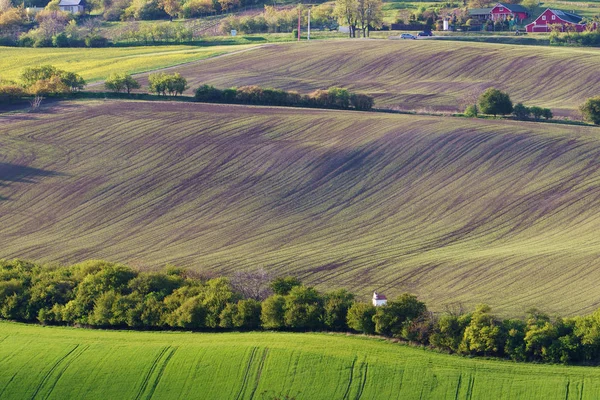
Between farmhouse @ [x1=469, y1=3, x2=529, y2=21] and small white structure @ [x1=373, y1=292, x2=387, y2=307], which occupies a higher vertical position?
farmhouse @ [x1=469, y1=3, x2=529, y2=21]

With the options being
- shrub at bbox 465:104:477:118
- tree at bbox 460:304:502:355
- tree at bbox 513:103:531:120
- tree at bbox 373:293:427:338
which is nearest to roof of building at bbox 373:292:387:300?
tree at bbox 373:293:427:338

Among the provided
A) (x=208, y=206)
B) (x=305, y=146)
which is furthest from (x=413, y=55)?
(x=208, y=206)

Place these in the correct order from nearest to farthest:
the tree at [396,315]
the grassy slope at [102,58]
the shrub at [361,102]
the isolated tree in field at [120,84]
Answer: the tree at [396,315] → the shrub at [361,102] → the isolated tree in field at [120,84] → the grassy slope at [102,58]

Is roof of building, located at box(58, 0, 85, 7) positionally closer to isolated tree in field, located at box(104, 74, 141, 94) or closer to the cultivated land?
isolated tree in field, located at box(104, 74, 141, 94)

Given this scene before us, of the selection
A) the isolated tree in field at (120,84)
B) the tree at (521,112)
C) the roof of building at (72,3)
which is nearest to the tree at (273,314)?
the tree at (521,112)

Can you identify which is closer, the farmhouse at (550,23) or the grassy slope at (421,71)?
the grassy slope at (421,71)

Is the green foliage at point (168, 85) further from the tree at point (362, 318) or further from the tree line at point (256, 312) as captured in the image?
the tree at point (362, 318)

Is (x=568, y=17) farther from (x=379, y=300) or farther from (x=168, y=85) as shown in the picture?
(x=379, y=300)
